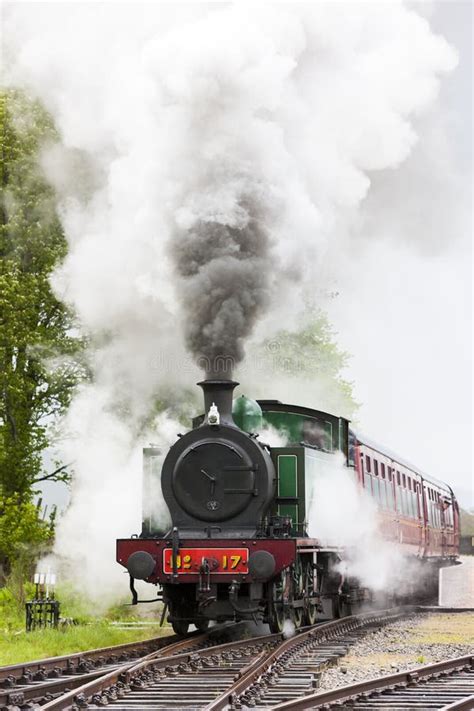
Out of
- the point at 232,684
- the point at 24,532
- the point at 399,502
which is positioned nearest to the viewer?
the point at 232,684

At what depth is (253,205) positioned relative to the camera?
42.9 feet

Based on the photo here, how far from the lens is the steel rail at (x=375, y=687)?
683 centimetres

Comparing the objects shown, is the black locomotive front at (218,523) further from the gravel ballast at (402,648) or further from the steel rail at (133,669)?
the gravel ballast at (402,648)

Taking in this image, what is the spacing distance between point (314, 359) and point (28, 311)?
8.78 metres

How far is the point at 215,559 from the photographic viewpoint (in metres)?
11.1

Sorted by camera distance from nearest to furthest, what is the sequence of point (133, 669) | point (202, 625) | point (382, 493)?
point (133, 669) < point (202, 625) < point (382, 493)

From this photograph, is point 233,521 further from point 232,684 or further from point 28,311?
point 28,311

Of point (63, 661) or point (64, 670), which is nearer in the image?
point (64, 670)

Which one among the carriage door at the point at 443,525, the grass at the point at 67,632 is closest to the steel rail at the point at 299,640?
the grass at the point at 67,632

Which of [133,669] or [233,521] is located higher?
[233,521]

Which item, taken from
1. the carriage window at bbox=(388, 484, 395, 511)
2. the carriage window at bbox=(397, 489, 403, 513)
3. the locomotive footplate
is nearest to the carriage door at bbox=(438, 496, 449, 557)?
the carriage window at bbox=(397, 489, 403, 513)

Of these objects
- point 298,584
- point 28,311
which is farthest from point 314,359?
point 298,584

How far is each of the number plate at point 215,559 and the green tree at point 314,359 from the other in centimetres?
1203

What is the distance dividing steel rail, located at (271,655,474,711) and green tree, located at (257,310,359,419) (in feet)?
46.6
